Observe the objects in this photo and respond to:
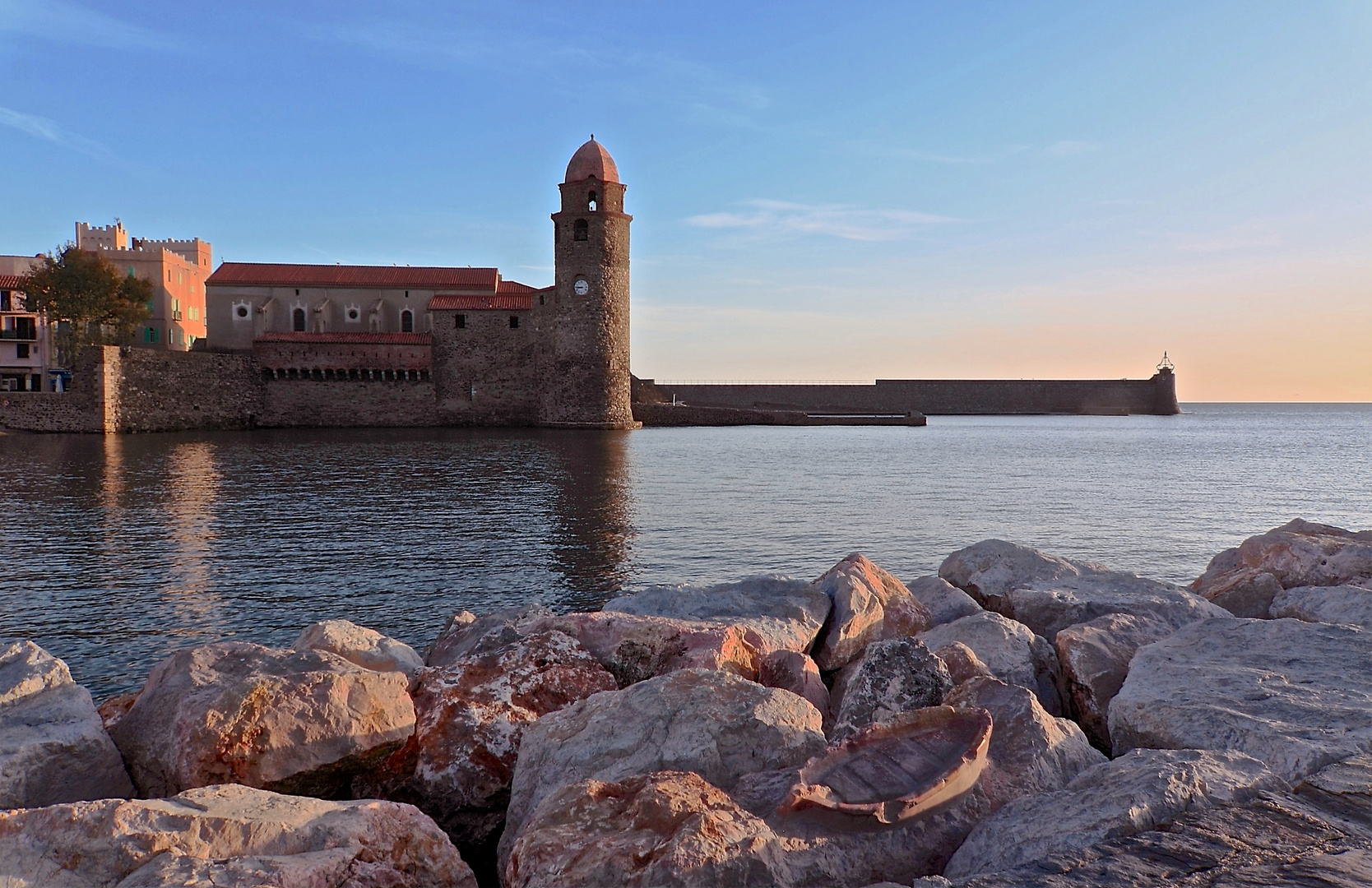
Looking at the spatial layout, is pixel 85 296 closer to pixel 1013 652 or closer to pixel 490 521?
pixel 490 521

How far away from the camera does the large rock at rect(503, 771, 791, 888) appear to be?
227 cm

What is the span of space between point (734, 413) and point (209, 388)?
95.6 ft

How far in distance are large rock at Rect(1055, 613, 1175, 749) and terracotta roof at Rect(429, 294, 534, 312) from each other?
4348 cm

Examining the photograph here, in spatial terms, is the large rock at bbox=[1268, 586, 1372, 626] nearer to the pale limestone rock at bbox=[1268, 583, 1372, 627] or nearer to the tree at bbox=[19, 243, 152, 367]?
the pale limestone rock at bbox=[1268, 583, 1372, 627]

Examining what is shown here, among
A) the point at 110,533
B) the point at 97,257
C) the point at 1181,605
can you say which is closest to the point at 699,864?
the point at 1181,605

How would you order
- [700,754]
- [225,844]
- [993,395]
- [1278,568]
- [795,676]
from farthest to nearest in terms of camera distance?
1. [993,395]
2. [1278,568]
3. [795,676]
4. [700,754]
5. [225,844]

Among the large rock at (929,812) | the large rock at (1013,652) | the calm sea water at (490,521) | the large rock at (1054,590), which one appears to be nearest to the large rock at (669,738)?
the large rock at (929,812)

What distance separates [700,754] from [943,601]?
3917mm

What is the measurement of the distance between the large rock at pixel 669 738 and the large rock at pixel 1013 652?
1621mm

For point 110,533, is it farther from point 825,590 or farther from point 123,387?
point 123,387

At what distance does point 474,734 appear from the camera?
379cm

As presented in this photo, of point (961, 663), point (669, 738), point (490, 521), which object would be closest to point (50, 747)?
point (669, 738)

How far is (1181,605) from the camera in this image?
548 cm

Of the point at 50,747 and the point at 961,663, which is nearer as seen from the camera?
the point at 50,747
